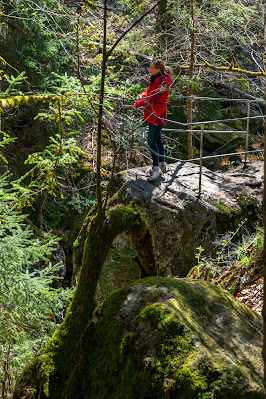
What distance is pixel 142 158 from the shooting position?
11.4m

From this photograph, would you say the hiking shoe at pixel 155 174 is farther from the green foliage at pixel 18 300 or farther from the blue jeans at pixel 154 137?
the green foliage at pixel 18 300

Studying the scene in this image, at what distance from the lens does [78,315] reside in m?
3.13

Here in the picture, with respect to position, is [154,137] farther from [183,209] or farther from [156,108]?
[183,209]

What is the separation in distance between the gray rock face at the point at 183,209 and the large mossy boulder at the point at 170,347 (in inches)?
109

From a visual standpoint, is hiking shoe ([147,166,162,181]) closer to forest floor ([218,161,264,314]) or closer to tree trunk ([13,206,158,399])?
forest floor ([218,161,264,314])

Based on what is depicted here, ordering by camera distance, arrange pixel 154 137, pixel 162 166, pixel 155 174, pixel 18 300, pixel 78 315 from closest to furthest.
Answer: pixel 78 315 → pixel 18 300 → pixel 154 137 → pixel 155 174 → pixel 162 166

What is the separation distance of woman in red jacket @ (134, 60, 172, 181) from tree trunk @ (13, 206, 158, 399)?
87.8 inches

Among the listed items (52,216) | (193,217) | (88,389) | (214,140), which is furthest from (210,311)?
(214,140)

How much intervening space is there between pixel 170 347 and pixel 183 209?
12.6 feet

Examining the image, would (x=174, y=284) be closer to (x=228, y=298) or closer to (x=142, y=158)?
(x=228, y=298)

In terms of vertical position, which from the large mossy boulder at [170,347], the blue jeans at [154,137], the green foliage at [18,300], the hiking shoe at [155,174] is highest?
the blue jeans at [154,137]

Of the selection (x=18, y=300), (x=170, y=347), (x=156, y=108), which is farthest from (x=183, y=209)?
(x=170, y=347)

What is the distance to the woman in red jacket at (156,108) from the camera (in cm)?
560

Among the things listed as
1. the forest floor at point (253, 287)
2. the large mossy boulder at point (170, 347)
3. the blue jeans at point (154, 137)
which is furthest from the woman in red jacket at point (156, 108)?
the large mossy boulder at point (170, 347)
